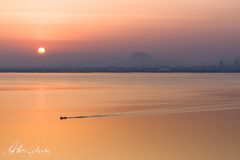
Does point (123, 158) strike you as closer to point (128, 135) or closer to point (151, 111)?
point (128, 135)

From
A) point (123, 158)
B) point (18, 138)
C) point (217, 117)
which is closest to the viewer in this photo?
point (123, 158)

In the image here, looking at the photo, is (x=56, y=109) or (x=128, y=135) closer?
(x=128, y=135)

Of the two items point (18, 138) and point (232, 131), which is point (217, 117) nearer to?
point (232, 131)

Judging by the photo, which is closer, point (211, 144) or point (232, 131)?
point (211, 144)

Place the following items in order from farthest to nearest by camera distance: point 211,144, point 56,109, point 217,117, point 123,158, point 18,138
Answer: point 56,109, point 217,117, point 18,138, point 211,144, point 123,158

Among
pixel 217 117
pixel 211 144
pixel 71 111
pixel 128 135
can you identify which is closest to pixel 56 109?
pixel 71 111

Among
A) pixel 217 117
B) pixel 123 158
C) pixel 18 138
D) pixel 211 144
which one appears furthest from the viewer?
pixel 217 117

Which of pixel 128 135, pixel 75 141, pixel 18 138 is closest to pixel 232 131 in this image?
pixel 128 135

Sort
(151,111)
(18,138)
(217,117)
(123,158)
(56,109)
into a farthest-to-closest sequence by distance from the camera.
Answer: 1. (56,109)
2. (151,111)
3. (217,117)
4. (18,138)
5. (123,158)

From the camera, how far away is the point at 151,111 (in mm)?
27000

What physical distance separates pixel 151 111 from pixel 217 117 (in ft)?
13.2

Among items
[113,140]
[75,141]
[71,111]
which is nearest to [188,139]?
[113,140]

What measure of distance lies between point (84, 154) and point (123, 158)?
120 centimetres

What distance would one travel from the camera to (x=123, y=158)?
13.9m
